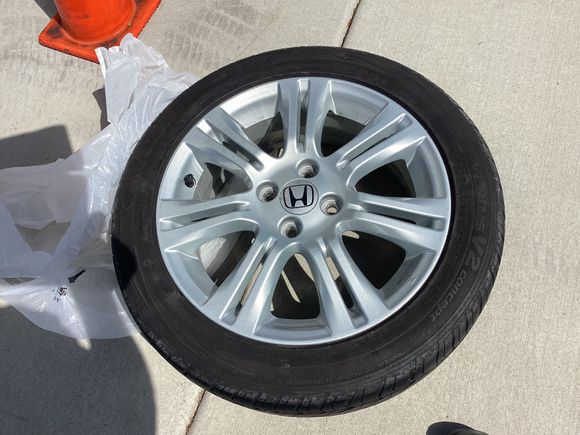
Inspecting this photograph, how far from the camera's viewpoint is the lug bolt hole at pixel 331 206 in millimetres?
1813

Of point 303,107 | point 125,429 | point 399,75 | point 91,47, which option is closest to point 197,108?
point 303,107

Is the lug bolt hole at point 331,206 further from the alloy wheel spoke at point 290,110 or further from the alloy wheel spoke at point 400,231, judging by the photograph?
the alloy wheel spoke at point 290,110

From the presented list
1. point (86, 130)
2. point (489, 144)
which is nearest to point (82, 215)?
point (86, 130)

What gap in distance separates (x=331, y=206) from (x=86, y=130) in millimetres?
1244

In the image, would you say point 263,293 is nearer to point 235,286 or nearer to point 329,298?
point 235,286

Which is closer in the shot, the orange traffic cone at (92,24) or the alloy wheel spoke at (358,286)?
the alloy wheel spoke at (358,286)

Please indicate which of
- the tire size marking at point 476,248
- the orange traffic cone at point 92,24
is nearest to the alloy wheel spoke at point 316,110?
the tire size marking at point 476,248

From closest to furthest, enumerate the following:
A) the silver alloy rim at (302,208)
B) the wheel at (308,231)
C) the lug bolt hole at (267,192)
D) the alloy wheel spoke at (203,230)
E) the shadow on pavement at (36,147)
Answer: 1. the wheel at (308,231)
2. the silver alloy rim at (302,208)
3. the alloy wheel spoke at (203,230)
4. the lug bolt hole at (267,192)
5. the shadow on pavement at (36,147)

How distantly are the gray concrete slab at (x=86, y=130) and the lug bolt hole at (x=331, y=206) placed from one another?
788 millimetres

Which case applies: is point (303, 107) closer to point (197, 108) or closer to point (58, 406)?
point (197, 108)

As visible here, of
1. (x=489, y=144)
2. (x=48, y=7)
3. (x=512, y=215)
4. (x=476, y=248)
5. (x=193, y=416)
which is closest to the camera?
(x=476, y=248)

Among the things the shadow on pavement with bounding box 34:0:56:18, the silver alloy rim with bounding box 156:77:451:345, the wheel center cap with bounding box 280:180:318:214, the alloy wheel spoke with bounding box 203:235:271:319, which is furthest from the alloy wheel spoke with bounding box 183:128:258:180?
the shadow on pavement with bounding box 34:0:56:18

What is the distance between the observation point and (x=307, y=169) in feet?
6.14

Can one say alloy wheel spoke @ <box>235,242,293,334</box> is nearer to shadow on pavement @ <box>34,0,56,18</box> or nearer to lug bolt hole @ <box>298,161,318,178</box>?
lug bolt hole @ <box>298,161,318,178</box>
